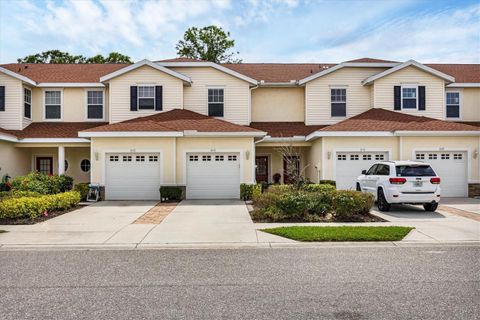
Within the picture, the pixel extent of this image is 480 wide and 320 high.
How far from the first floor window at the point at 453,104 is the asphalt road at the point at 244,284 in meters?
17.3

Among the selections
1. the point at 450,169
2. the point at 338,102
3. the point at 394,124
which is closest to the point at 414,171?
the point at 394,124

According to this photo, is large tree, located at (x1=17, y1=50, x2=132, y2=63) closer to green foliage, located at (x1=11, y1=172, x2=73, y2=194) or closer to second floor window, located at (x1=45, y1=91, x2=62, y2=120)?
second floor window, located at (x1=45, y1=91, x2=62, y2=120)

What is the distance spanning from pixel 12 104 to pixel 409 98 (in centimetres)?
2181

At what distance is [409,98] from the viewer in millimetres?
21828

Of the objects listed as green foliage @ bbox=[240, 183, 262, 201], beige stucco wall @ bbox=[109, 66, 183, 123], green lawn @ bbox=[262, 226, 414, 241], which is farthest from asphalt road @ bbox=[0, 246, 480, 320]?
beige stucco wall @ bbox=[109, 66, 183, 123]

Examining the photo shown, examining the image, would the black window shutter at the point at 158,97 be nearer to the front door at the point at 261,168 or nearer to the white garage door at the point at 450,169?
the front door at the point at 261,168

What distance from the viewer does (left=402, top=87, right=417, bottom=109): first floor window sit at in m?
21.8

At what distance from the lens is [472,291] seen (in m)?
5.42

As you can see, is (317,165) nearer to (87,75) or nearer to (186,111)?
(186,111)

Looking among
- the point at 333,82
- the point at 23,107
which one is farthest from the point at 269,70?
the point at 23,107

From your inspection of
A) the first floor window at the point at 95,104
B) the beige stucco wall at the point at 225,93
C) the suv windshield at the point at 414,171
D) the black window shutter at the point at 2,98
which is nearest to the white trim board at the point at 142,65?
the beige stucco wall at the point at 225,93

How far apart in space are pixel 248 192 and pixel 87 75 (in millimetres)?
12746

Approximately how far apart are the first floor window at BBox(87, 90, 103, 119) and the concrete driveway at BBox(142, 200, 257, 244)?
9848 millimetres

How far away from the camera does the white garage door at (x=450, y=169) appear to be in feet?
60.3
